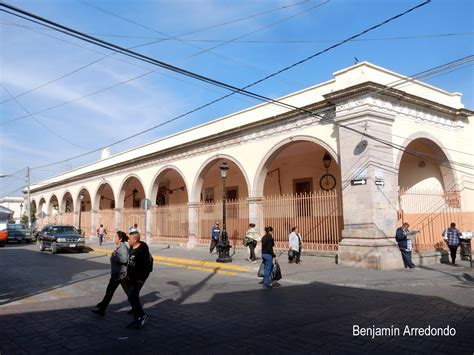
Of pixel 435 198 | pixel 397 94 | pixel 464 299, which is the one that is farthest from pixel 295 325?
pixel 435 198

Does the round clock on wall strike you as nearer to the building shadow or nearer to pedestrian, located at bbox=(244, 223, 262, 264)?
pedestrian, located at bbox=(244, 223, 262, 264)

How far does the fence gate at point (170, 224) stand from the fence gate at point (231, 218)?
148 centimetres

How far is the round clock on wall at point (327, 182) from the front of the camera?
19.2m

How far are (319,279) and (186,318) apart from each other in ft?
17.0

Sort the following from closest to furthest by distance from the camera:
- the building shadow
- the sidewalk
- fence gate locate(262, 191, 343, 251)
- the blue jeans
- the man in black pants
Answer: the building shadow → the man in black pants → the blue jeans → the sidewalk → fence gate locate(262, 191, 343, 251)

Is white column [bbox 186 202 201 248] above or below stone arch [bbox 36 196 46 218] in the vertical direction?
below

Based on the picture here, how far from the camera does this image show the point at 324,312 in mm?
6945

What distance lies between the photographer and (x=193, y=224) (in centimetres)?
2134

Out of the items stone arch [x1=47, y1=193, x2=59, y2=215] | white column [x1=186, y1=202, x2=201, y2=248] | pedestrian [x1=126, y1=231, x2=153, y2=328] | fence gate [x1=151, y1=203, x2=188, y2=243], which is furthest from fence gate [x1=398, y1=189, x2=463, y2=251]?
stone arch [x1=47, y1=193, x2=59, y2=215]

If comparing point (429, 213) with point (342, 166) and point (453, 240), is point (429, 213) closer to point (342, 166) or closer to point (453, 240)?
point (453, 240)

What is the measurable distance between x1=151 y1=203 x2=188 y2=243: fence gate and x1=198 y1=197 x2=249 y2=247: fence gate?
58.1 inches

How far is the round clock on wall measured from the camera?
19.2 meters

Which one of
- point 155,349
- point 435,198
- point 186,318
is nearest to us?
point 155,349

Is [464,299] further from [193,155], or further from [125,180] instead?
[125,180]
